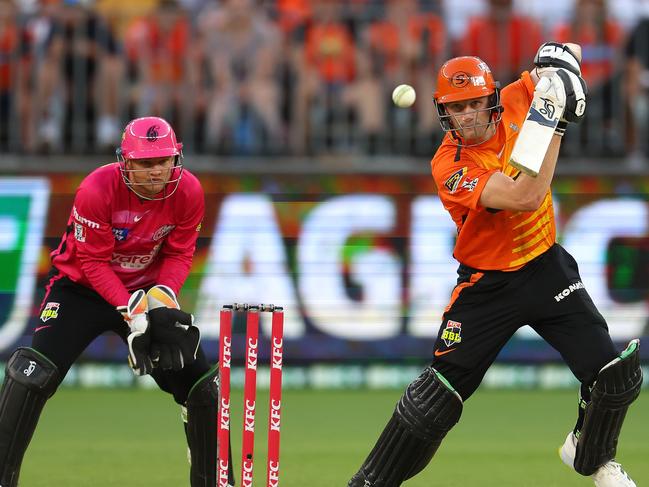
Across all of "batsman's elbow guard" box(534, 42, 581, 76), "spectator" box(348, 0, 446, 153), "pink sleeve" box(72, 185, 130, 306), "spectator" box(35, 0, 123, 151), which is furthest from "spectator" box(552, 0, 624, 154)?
"pink sleeve" box(72, 185, 130, 306)

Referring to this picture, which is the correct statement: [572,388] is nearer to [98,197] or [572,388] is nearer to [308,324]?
[308,324]

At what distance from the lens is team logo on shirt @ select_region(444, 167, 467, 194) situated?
20.1ft

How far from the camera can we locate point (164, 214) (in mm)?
6652

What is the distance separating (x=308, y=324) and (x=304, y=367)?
0.37m

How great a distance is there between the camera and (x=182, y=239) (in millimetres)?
6801

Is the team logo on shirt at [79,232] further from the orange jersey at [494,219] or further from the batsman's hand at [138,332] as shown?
the orange jersey at [494,219]

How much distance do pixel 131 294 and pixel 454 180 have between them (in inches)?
68.8

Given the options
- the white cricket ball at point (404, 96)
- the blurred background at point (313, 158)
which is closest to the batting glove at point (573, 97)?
the white cricket ball at point (404, 96)

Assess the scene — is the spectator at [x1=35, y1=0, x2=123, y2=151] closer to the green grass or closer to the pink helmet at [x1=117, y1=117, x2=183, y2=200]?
the green grass

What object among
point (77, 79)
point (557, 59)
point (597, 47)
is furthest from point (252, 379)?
point (597, 47)

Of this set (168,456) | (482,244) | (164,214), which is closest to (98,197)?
(164,214)

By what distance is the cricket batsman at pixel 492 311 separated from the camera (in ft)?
20.3

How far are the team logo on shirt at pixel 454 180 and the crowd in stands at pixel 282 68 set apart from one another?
5.21 meters

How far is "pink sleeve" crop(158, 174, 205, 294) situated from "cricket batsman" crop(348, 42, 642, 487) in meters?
1.23
